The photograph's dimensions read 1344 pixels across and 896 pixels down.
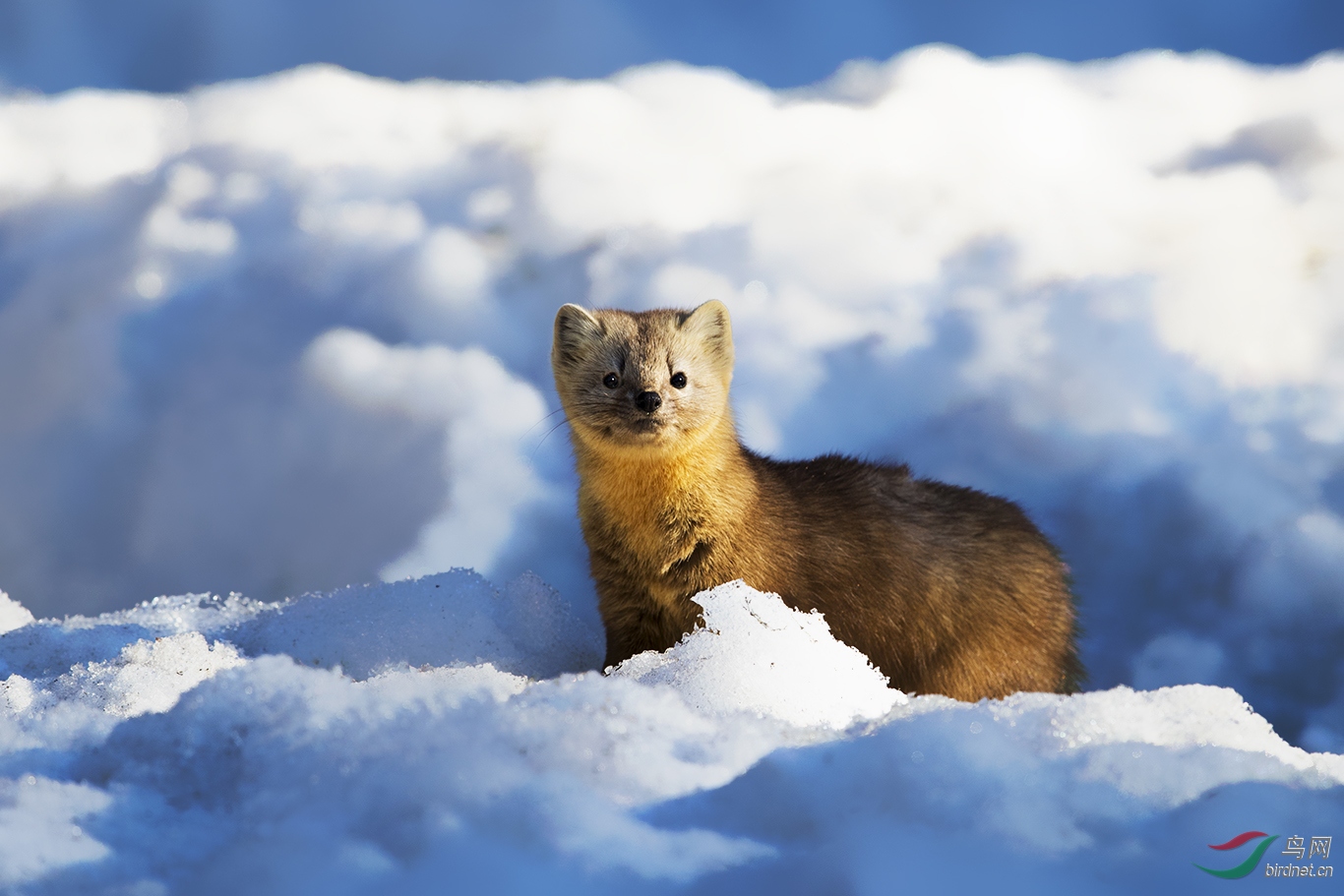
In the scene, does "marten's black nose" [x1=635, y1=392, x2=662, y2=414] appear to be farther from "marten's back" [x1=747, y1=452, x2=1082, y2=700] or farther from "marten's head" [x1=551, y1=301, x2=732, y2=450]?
"marten's back" [x1=747, y1=452, x2=1082, y2=700]

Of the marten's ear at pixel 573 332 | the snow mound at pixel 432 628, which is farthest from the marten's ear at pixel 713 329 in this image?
the snow mound at pixel 432 628

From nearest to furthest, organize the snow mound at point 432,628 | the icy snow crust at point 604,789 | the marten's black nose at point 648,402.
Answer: the icy snow crust at point 604,789, the marten's black nose at point 648,402, the snow mound at point 432,628

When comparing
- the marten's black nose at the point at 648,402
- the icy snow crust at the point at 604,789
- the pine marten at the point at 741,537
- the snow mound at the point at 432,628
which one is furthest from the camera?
the snow mound at the point at 432,628

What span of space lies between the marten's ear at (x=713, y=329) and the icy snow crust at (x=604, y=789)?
Answer: 169 centimetres

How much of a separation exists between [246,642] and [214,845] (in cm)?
213

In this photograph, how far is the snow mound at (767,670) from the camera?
2996mm

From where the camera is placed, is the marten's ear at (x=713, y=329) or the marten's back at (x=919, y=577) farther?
the marten's ear at (x=713, y=329)

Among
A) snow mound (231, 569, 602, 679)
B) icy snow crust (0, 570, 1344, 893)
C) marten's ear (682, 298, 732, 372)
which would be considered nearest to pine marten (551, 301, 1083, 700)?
marten's ear (682, 298, 732, 372)

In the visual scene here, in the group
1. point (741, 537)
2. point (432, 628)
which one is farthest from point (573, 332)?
point (432, 628)

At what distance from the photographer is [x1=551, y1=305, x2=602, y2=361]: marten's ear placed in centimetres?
409

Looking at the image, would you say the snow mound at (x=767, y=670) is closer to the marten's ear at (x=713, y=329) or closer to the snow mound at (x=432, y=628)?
the snow mound at (x=432, y=628)

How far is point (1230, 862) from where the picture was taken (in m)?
1.94

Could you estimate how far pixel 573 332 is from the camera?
415cm

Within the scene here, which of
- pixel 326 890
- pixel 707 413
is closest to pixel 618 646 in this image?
pixel 707 413
